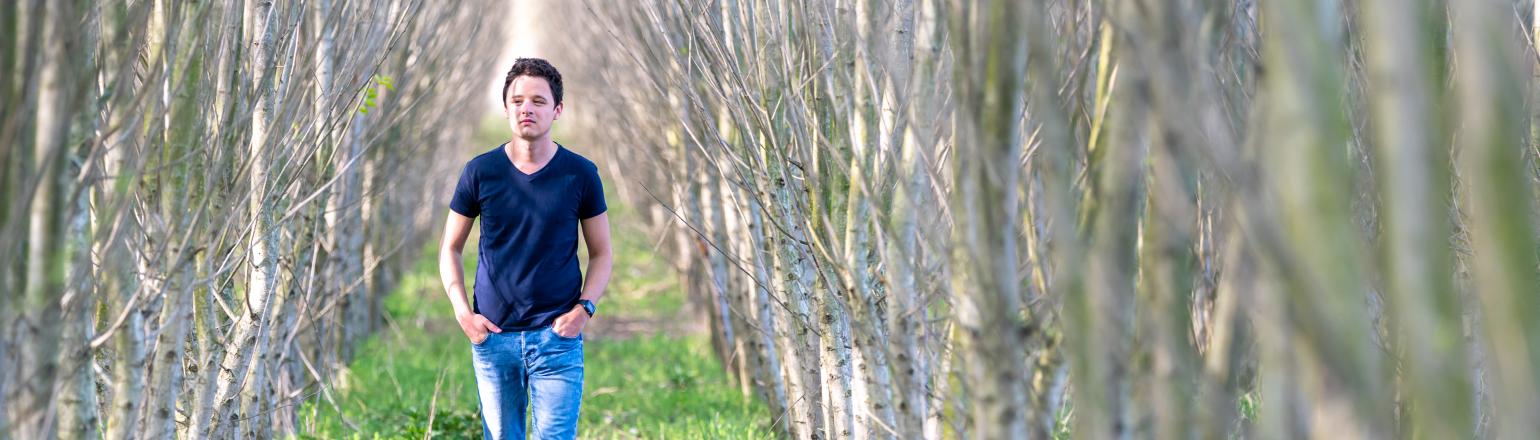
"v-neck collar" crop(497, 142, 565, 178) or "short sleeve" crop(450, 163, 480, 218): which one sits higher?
"v-neck collar" crop(497, 142, 565, 178)

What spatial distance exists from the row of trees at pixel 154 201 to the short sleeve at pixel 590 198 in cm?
66

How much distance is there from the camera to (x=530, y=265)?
425 centimetres

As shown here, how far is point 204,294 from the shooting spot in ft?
13.2

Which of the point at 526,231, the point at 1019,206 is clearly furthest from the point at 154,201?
the point at 1019,206

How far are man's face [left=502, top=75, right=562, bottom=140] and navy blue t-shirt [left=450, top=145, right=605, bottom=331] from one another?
4.4 inches

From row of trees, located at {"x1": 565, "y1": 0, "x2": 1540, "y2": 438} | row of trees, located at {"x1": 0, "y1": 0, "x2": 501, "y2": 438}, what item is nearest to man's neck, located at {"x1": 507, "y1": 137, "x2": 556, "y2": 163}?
row of trees, located at {"x1": 0, "y1": 0, "x2": 501, "y2": 438}

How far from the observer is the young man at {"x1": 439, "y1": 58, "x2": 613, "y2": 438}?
4242mm

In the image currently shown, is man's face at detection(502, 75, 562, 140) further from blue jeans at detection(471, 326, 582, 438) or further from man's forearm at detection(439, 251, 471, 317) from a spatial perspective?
blue jeans at detection(471, 326, 582, 438)

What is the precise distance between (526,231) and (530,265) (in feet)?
0.34

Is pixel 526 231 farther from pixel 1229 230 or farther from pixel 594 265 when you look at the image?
pixel 1229 230

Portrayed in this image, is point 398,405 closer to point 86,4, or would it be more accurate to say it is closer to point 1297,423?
point 86,4

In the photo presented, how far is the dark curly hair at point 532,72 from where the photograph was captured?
14.0 ft

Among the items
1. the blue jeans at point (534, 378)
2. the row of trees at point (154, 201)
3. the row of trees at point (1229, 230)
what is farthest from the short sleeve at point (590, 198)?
the row of trees at point (1229, 230)

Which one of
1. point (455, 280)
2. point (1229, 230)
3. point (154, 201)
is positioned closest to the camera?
point (1229, 230)
